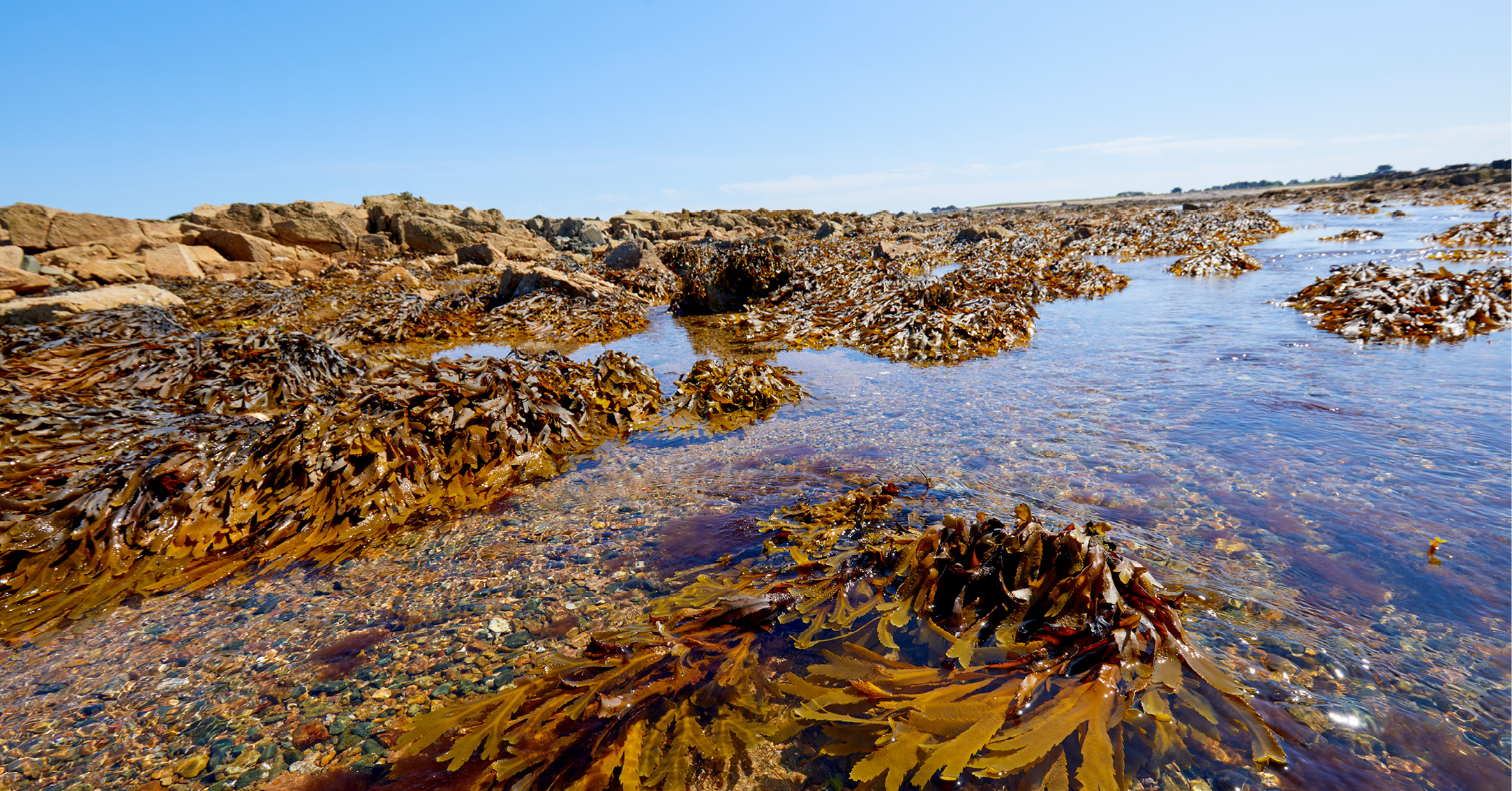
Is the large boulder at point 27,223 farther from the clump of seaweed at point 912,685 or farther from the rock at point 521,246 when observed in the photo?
the clump of seaweed at point 912,685

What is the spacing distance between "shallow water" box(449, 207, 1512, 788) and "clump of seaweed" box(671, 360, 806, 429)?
0.29m

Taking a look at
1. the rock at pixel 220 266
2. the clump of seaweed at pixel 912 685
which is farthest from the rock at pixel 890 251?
the rock at pixel 220 266

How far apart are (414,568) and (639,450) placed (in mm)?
2059

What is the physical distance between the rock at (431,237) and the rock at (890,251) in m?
18.7

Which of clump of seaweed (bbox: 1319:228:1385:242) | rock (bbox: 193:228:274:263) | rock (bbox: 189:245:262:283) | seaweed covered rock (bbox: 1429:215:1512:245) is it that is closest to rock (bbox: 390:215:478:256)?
rock (bbox: 193:228:274:263)

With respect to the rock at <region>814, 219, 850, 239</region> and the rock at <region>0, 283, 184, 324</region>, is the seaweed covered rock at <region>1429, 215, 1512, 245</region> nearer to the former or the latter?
the rock at <region>814, 219, 850, 239</region>

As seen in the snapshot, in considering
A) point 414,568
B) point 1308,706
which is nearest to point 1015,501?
point 1308,706

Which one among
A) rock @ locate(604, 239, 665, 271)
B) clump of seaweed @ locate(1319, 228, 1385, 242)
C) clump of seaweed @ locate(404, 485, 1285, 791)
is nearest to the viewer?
clump of seaweed @ locate(404, 485, 1285, 791)

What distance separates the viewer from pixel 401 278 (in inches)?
685

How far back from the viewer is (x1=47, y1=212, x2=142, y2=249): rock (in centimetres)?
2039

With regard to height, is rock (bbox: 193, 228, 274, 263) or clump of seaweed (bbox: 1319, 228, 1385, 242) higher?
rock (bbox: 193, 228, 274, 263)

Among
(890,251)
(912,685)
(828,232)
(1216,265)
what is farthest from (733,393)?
(828,232)

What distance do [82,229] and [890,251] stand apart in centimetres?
2840

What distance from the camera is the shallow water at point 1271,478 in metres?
2.04
